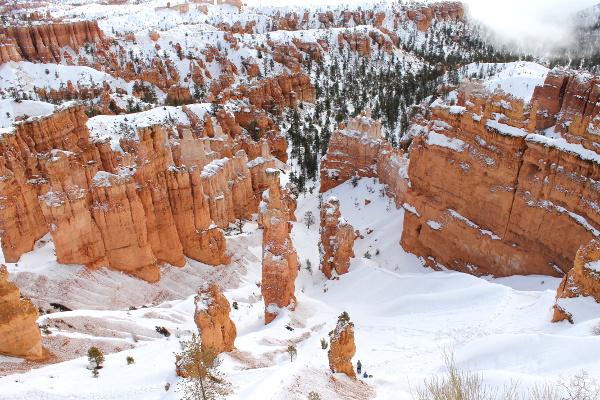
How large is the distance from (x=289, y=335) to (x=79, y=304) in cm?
943

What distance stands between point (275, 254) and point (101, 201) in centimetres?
886

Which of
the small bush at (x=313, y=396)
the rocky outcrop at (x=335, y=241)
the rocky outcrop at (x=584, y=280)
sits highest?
the rocky outcrop at (x=584, y=280)

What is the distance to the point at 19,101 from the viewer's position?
37.7 meters

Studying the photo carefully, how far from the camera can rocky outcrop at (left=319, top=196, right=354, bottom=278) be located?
2480 centimetres

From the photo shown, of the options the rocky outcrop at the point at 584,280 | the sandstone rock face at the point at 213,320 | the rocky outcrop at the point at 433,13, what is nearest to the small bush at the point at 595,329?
the rocky outcrop at the point at 584,280

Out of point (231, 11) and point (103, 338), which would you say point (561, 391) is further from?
point (231, 11)

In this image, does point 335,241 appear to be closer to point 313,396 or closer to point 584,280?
point 584,280

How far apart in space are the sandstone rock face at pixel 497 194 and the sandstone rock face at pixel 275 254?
29.4 feet

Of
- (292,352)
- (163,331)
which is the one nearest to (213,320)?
(292,352)

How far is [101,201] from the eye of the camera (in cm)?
2031

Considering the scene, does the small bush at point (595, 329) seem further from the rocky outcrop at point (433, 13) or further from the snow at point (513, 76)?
the rocky outcrop at point (433, 13)

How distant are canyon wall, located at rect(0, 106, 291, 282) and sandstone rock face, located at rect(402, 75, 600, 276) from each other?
13.0 m

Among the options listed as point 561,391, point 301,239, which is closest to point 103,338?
point 561,391

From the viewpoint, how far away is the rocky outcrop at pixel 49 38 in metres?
82.1
